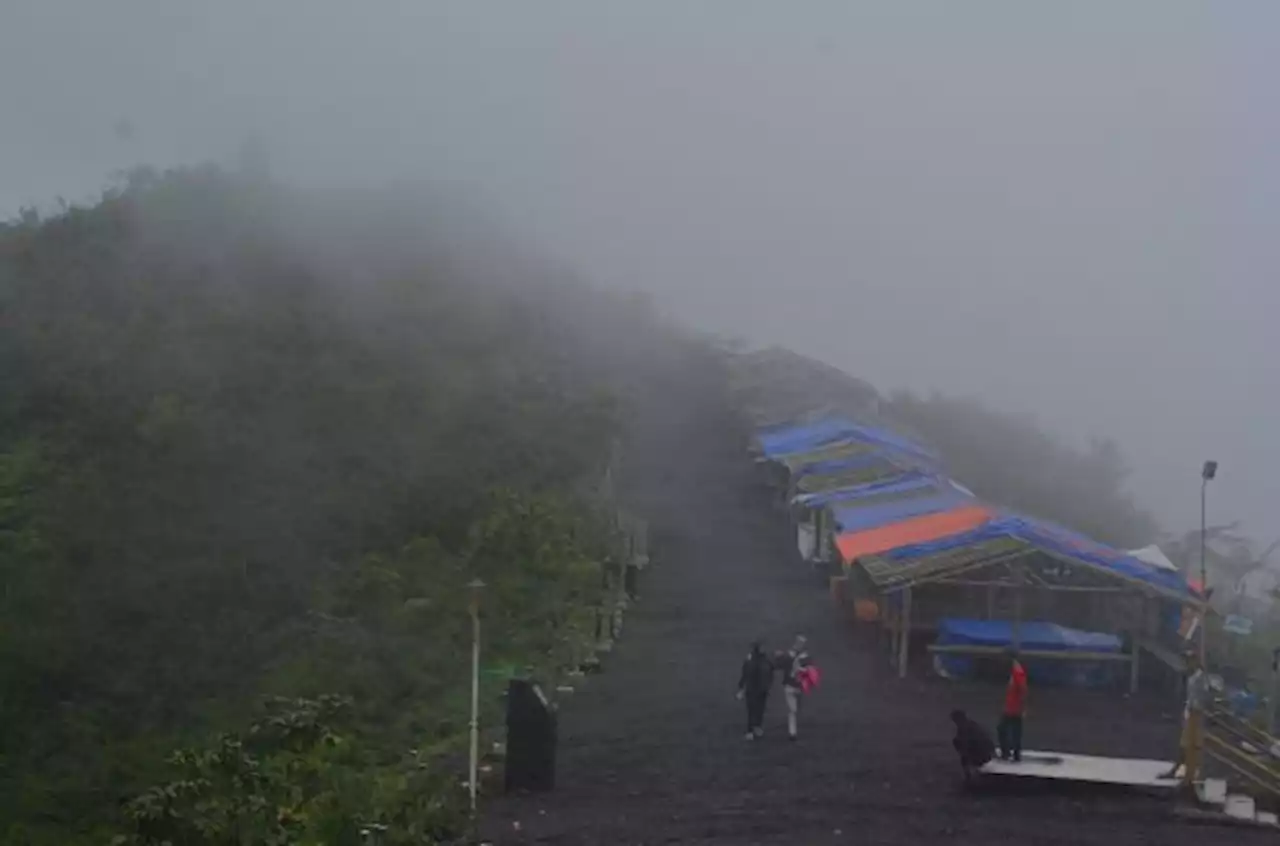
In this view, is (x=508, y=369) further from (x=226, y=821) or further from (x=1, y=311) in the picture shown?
(x=226, y=821)

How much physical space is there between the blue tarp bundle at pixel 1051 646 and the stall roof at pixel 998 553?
2.70 feet

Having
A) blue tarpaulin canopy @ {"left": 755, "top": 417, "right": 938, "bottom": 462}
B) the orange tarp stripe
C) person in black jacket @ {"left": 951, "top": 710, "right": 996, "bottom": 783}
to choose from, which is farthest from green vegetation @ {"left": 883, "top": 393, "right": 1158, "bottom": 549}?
person in black jacket @ {"left": 951, "top": 710, "right": 996, "bottom": 783}

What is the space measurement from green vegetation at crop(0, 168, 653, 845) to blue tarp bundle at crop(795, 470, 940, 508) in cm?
362

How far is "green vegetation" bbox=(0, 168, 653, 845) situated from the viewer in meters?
16.2

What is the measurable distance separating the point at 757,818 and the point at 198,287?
27.9 meters

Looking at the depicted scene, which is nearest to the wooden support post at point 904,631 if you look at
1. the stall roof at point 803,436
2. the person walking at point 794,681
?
the person walking at point 794,681

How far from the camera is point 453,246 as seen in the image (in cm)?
4712

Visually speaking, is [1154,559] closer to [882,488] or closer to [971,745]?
[882,488]

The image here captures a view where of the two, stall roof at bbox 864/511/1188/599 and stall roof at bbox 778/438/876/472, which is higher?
stall roof at bbox 778/438/876/472

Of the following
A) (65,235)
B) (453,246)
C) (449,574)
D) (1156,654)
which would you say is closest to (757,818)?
(1156,654)

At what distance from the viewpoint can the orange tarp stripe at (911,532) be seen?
18.7 m

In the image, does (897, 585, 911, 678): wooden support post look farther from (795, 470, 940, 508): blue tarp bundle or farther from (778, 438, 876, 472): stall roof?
(778, 438, 876, 472): stall roof

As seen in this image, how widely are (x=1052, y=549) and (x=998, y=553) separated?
668mm

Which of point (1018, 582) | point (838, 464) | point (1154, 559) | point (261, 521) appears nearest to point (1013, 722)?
point (1018, 582)
